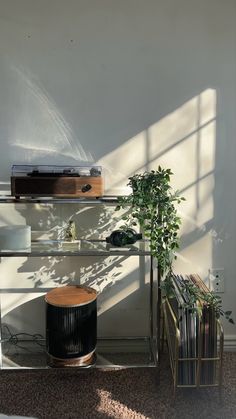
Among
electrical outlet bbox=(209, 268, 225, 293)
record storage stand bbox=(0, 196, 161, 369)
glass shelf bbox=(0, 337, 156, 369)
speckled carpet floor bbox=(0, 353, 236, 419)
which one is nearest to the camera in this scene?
speckled carpet floor bbox=(0, 353, 236, 419)

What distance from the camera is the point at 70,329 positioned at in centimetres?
162

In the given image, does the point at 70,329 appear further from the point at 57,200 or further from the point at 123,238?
the point at 57,200

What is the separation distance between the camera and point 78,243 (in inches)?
69.1

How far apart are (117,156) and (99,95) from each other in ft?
→ 1.12

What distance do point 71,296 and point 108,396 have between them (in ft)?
→ 1.64

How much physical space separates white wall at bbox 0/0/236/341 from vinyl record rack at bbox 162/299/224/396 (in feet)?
2.17

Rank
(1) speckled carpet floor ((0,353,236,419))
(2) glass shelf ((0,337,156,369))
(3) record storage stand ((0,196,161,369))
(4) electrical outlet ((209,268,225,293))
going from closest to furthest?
(1) speckled carpet floor ((0,353,236,419)), (3) record storage stand ((0,196,161,369)), (2) glass shelf ((0,337,156,369)), (4) electrical outlet ((209,268,225,293))

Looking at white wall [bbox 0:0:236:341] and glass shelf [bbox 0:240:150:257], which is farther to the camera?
white wall [bbox 0:0:236:341]

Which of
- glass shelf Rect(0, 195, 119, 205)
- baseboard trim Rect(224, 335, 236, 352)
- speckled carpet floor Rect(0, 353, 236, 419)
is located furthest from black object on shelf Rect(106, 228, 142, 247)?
baseboard trim Rect(224, 335, 236, 352)

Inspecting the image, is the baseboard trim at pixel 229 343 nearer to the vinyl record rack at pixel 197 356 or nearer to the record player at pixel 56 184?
the vinyl record rack at pixel 197 356

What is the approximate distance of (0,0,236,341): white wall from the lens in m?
1.79

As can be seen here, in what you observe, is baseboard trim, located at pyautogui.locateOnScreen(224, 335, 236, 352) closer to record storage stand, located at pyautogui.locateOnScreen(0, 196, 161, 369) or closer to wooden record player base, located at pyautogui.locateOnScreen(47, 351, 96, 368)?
record storage stand, located at pyautogui.locateOnScreen(0, 196, 161, 369)

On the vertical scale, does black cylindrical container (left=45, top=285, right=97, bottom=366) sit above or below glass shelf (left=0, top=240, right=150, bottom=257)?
below

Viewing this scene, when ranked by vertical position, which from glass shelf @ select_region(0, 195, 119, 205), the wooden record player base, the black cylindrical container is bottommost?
the wooden record player base
